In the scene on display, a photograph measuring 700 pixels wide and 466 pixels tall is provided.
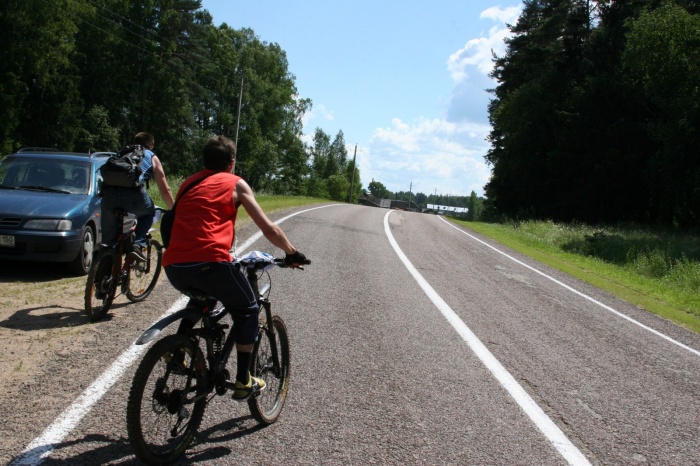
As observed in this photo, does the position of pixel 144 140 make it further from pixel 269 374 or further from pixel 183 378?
pixel 183 378

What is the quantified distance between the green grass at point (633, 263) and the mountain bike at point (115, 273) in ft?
29.5

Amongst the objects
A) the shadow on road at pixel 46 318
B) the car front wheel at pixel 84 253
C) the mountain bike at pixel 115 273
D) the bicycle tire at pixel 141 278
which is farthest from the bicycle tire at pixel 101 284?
the car front wheel at pixel 84 253

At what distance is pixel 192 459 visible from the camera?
3.49 metres

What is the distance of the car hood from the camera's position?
807cm

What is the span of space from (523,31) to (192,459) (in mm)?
61924

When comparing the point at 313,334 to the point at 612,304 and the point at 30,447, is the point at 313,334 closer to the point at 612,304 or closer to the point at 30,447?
the point at 30,447

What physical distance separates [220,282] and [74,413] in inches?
56.0

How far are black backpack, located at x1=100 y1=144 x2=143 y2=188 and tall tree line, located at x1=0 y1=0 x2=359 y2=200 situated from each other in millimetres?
36901

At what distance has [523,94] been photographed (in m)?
49.3

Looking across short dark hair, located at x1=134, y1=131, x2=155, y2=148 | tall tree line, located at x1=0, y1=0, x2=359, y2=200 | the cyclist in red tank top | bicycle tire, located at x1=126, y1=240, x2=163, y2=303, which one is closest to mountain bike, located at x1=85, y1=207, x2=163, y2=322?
bicycle tire, located at x1=126, y1=240, x2=163, y2=303

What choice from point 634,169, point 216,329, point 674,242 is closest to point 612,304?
point 216,329

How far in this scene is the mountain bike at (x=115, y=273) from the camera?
19.7 ft

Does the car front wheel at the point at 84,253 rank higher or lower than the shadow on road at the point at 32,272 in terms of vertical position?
higher

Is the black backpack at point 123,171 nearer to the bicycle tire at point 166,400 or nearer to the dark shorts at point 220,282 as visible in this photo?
the dark shorts at point 220,282
